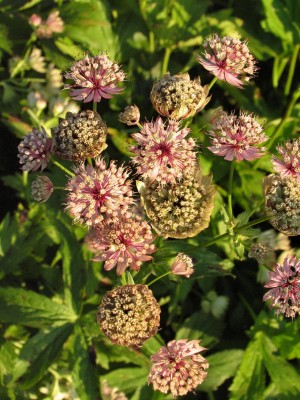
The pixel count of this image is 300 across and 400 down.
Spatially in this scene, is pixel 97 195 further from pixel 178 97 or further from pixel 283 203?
pixel 283 203

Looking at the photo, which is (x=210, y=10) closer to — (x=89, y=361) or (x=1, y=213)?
(x=1, y=213)

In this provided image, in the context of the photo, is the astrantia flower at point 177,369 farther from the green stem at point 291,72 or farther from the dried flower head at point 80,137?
the green stem at point 291,72

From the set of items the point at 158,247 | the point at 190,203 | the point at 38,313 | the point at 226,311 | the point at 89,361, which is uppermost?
the point at 190,203

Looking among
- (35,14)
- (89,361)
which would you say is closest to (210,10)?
(35,14)

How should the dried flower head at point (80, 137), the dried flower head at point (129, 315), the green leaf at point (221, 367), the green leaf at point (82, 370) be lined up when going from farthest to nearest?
1. the green leaf at point (221, 367)
2. the green leaf at point (82, 370)
3. the dried flower head at point (80, 137)
4. the dried flower head at point (129, 315)

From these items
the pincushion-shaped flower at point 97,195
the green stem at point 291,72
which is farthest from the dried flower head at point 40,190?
the green stem at point 291,72

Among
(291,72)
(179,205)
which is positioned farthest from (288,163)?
(291,72)

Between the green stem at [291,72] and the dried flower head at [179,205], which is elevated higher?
the dried flower head at [179,205]
